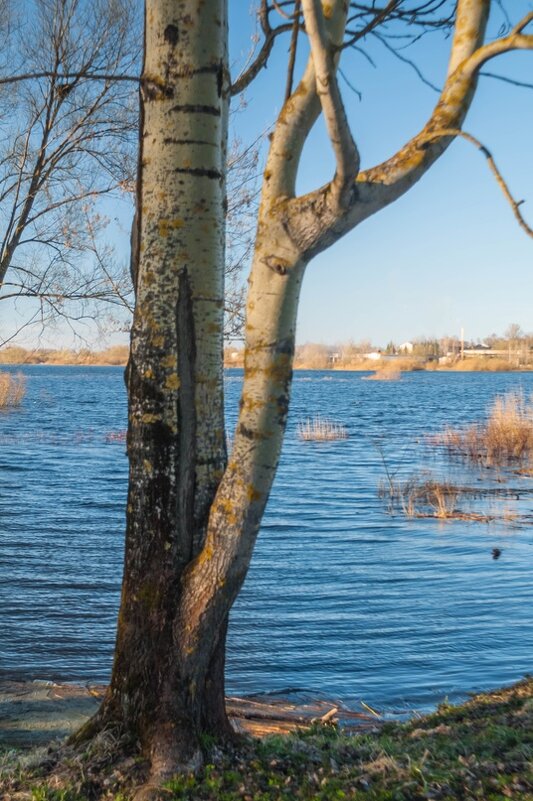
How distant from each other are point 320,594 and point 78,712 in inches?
210

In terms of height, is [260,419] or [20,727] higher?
[260,419]

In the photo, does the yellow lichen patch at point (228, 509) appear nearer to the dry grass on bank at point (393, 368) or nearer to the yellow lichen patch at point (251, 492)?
the yellow lichen patch at point (251, 492)

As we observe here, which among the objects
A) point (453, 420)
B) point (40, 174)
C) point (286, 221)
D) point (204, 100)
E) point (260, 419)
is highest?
point (40, 174)

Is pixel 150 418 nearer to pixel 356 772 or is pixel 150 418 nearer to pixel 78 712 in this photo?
pixel 356 772

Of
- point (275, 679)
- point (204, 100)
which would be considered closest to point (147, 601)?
point (204, 100)

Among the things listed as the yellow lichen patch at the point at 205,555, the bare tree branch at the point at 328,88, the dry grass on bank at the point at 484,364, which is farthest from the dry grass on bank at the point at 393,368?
the bare tree branch at the point at 328,88

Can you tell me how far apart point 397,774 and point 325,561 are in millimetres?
8783

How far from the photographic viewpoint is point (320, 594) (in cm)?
1054

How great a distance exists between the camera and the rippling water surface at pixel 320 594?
7.63 meters

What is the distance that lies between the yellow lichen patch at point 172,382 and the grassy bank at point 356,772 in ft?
5.71

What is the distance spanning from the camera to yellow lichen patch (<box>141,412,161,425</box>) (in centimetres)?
386

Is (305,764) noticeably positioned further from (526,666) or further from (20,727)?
(526,666)

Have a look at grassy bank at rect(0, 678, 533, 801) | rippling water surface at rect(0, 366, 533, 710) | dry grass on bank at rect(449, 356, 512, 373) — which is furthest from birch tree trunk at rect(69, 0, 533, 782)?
dry grass on bank at rect(449, 356, 512, 373)

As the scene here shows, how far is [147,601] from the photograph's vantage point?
3.86m
